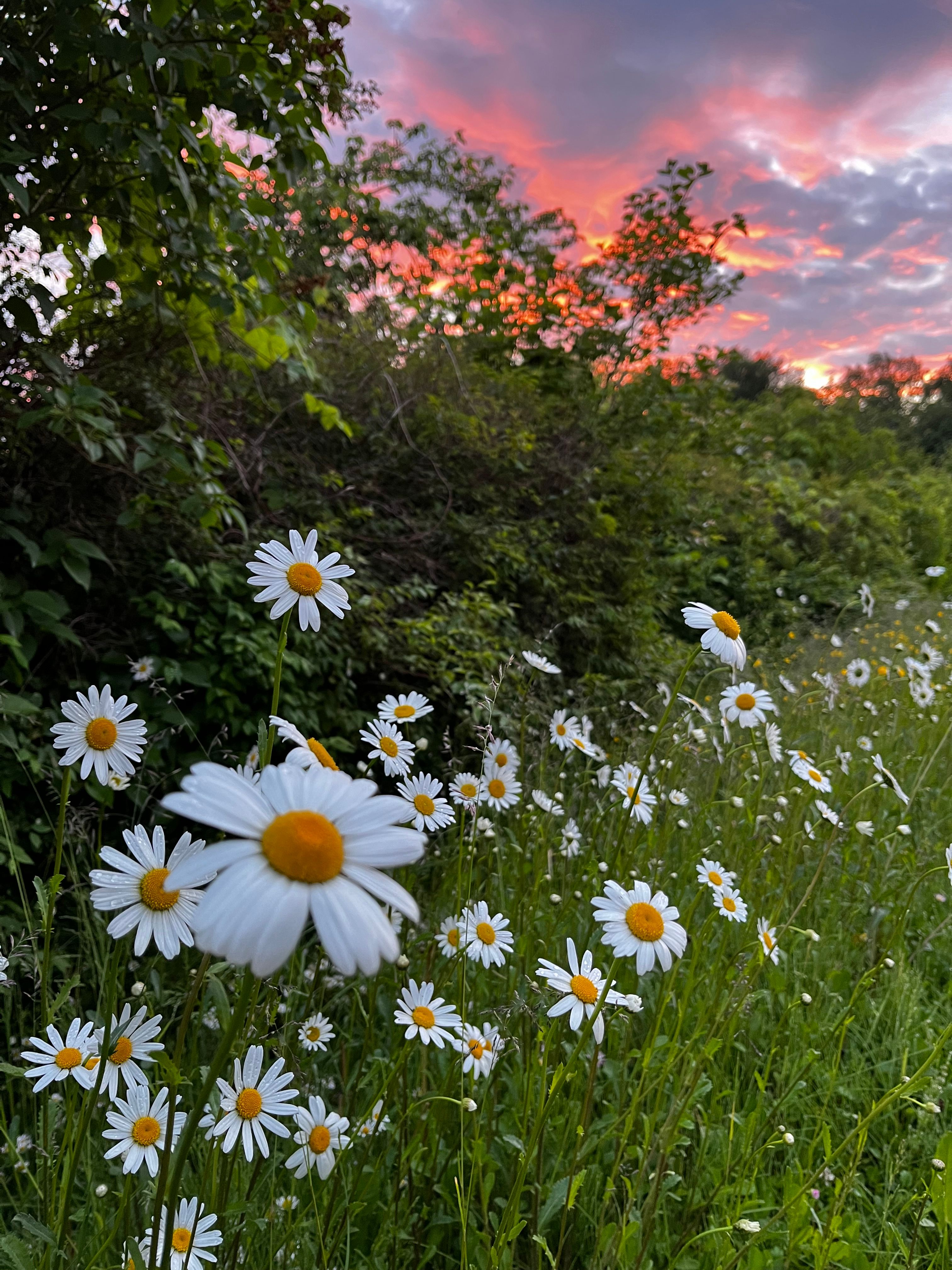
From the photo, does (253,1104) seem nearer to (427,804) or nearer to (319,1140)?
(319,1140)

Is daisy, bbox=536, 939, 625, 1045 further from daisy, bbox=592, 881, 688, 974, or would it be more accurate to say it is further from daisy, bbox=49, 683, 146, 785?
daisy, bbox=49, 683, 146, 785

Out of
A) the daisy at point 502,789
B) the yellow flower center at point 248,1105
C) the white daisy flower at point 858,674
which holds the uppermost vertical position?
the white daisy flower at point 858,674

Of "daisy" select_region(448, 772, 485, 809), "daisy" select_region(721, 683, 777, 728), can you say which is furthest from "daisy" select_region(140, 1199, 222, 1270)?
"daisy" select_region(721, 683, 777, 728)

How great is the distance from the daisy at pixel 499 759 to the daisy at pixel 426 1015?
37cm

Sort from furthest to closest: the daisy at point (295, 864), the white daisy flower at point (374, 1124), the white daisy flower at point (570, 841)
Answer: the white daisy flower at point (570, 841), the white daisy flower at point (374, 1124), the daisy at point (295, 864)

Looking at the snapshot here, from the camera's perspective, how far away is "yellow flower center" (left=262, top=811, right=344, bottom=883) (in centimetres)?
44

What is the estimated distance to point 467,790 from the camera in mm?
1376

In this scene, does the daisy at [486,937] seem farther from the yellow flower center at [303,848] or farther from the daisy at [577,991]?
the yellow flower center at [303,848]

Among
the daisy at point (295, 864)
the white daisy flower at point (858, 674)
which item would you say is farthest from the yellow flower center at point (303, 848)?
the white daisy flower at point (858, 674)

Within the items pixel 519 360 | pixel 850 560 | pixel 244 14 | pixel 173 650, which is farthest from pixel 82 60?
pixel 850 560

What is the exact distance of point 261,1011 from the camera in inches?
40.1

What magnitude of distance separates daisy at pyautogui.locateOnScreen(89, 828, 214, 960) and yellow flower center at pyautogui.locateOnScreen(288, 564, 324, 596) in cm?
26

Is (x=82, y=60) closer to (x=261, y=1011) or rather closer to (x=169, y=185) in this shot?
(x=169, y=185)

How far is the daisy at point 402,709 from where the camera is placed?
1155 mm
